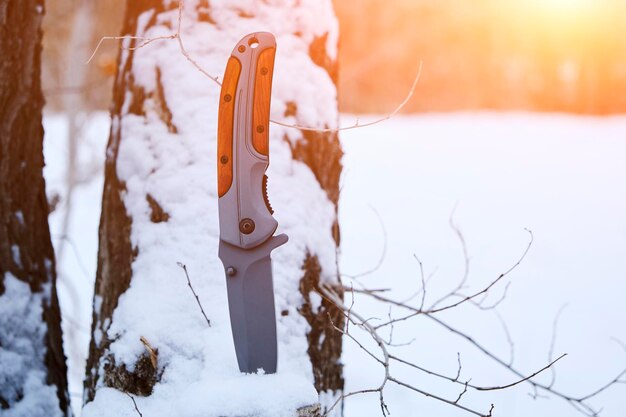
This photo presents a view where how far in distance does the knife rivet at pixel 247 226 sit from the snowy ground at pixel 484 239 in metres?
0.39

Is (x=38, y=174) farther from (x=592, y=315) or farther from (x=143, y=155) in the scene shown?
(x=592, y=315)

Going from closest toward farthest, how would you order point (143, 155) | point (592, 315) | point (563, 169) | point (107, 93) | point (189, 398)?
1. point (189, 398)
2. point (143, 155)
3. point (592, 315)
4. point (563, 169)
5. point (107, 93)

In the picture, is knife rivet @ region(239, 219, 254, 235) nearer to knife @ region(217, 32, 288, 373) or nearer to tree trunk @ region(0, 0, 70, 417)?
knife @ region(217, 32, 288, 373)

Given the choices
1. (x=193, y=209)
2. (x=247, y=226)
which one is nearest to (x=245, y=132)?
(x=247, y=226)

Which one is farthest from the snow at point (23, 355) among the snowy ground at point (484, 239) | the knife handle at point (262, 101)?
the knife handle at point (262, 101)

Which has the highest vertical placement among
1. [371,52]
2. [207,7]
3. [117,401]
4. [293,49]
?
[371,52]

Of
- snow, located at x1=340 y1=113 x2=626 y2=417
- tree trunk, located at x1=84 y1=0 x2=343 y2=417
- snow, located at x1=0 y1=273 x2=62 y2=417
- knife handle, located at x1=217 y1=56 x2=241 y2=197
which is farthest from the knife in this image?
snow, located at x1=0 y1=273 x2=62 y2=417

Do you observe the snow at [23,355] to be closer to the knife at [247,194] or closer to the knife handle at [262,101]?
the knife at [247,194]

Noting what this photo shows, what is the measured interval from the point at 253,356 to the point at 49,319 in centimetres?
101

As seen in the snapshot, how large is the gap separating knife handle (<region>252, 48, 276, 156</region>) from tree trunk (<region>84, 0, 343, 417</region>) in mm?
418

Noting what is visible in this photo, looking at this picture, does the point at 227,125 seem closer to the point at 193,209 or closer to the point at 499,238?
the point at 193,209

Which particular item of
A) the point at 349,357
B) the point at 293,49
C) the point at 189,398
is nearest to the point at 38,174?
the point at 293,49

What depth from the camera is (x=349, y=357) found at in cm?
467

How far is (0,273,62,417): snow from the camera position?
2027 mm
